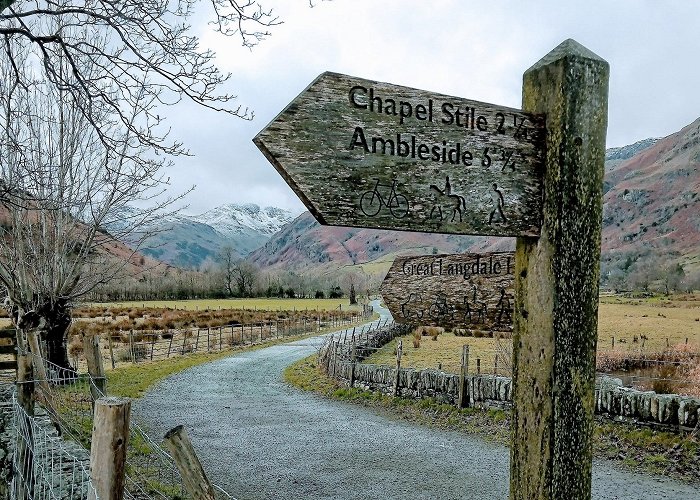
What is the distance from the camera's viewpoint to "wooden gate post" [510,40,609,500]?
2090 millimetres

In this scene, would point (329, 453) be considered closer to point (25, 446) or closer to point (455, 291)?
point (25, 446)

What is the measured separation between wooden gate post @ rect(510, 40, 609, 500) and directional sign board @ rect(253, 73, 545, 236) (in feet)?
0.30

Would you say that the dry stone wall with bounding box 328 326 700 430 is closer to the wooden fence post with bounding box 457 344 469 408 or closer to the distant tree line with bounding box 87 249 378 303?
the wooden fence post with bounding box 457 344 469 408

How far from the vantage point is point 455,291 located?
2.64m

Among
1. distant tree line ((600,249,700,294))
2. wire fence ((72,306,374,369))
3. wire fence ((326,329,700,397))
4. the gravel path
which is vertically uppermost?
distant tree line ((600,249,700,294))

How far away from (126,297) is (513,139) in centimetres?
7902

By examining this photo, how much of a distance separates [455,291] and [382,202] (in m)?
0.93

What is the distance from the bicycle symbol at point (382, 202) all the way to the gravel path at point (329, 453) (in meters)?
6.61

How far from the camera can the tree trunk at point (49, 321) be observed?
11914 millimetres

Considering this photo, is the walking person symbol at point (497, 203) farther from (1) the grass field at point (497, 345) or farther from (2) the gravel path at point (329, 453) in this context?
(1) the grass field at point (497, 345)

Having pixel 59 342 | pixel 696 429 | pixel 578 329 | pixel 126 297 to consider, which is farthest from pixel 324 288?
pixel 578 329

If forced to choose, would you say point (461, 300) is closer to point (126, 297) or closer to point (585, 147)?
point (585, 147)

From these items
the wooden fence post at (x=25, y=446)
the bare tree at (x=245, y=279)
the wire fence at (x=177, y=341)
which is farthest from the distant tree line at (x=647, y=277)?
the wooden fence post at (x=25, y=446)

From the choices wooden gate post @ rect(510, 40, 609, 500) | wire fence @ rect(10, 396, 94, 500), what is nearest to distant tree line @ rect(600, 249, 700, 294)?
wire fence @ rect(10, 396, 94, 500)
